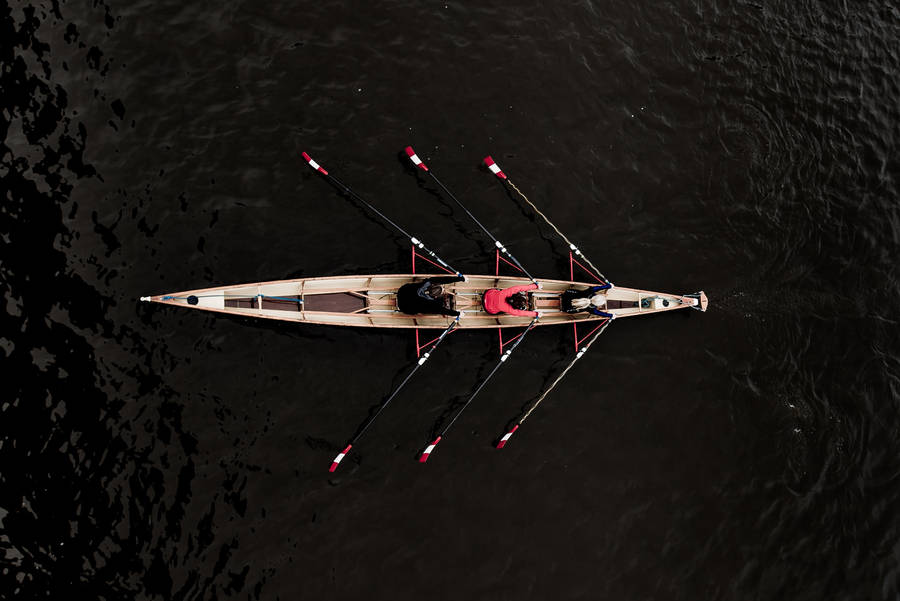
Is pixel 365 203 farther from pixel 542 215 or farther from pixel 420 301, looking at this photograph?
pixel 542 215

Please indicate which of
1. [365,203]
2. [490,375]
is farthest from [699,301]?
[365,203]

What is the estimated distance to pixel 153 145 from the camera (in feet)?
55.2

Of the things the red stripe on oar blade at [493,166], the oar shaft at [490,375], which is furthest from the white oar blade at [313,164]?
the oar shaft at [490,375]

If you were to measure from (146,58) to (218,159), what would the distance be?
3.71 m

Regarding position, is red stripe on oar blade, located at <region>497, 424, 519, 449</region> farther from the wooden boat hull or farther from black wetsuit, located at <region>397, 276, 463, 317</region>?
black wetsuit, located at <region>397, 276, 463, 317</region>

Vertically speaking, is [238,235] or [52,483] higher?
[238,235]

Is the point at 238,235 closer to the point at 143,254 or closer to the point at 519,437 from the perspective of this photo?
the point at 143,254

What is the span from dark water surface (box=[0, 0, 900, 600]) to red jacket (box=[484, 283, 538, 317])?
4.41ft

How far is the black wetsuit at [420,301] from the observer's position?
Result: 1656 cm

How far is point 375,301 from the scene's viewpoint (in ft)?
56.5

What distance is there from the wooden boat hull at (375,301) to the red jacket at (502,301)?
448mm

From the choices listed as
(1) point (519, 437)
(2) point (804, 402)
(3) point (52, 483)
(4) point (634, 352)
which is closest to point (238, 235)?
(3) point (52, 483)

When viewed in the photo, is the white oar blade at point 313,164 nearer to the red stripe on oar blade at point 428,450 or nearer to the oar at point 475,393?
the oar at point 475,393

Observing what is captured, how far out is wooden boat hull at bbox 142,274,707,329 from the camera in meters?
16.2
